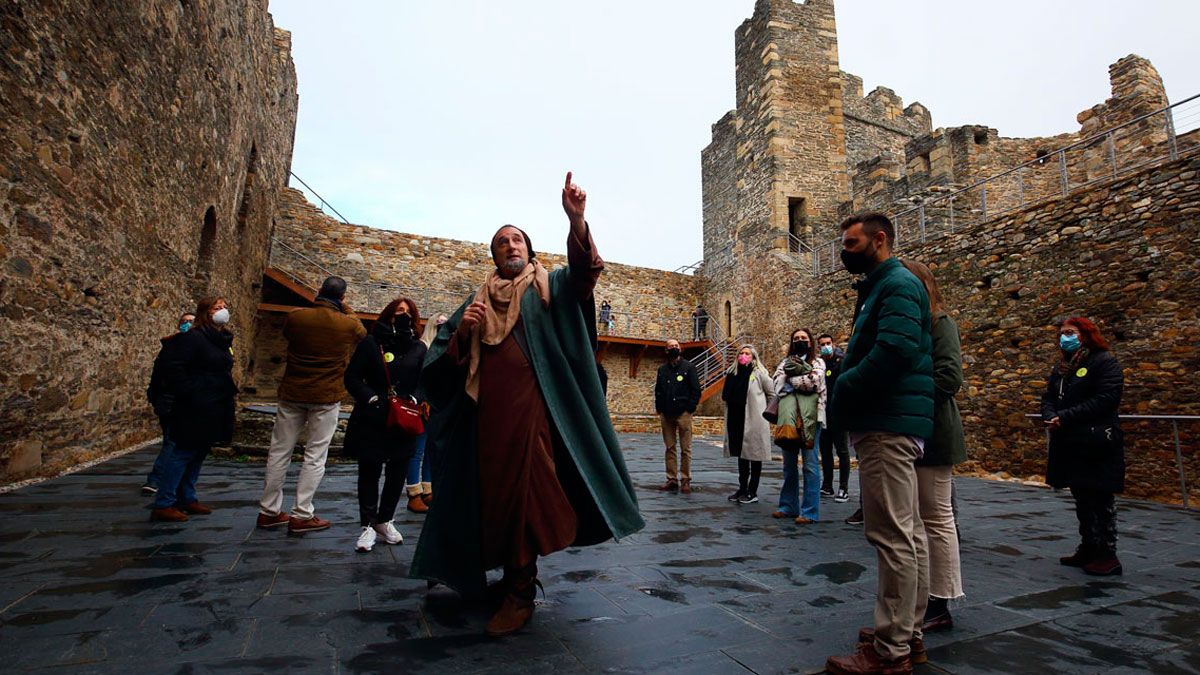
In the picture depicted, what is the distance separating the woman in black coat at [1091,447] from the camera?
3316mm

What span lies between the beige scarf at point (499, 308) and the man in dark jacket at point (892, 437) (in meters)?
1.29

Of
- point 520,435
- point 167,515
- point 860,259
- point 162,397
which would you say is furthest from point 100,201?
point 860,259

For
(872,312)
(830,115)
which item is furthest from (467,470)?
(830,115)

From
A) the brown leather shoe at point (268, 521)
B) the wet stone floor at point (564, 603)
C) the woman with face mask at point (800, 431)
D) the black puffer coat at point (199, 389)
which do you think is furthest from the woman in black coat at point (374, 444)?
the woman with face mask at point (800, 431)

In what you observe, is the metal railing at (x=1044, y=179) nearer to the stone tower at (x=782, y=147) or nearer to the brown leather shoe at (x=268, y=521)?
the stone tower at (x=782, y=147)

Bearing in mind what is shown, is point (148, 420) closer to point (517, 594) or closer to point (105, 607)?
point (105, 607)

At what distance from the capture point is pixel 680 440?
605 centimetres

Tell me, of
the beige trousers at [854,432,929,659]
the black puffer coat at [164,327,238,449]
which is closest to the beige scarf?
the beige trousers at [854,432,929,659]

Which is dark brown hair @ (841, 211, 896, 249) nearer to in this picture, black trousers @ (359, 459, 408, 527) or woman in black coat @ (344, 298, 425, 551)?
woman in black coat @ (344, 298, 425, 551)

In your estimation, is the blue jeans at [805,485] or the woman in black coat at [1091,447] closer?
the woman in black coat at [1091,447]

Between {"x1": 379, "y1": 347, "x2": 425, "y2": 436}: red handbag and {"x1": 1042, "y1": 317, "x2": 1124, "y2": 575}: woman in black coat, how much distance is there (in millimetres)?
3939

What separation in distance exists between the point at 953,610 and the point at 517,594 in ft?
6.41

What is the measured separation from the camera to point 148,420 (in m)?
7.89

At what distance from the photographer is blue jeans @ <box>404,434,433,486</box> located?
486 centimetres
